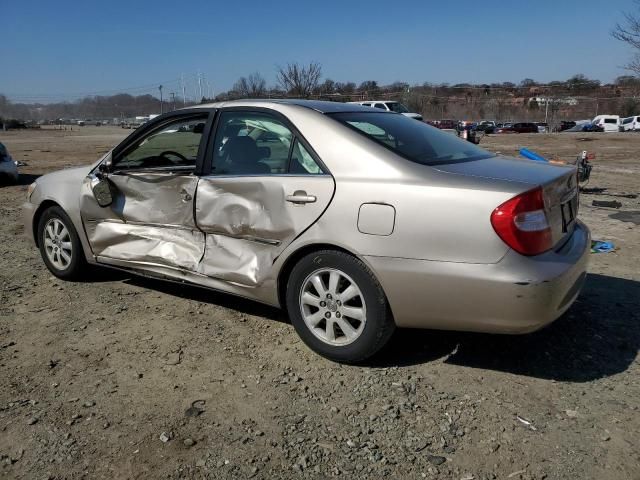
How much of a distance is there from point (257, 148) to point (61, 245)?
2259 millimetres

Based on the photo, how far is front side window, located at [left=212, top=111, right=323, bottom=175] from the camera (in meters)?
3.52

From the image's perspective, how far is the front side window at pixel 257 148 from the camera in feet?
11.6

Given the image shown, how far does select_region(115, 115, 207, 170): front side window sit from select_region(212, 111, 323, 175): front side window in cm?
27

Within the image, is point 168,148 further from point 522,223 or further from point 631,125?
point 631,125

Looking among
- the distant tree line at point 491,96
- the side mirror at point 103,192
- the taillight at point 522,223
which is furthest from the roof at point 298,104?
the distant tree line at point 491,96

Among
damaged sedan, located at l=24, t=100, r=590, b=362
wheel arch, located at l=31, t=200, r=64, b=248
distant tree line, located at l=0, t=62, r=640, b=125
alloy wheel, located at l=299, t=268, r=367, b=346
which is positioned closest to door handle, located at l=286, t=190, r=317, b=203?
damaged sedan, located at l=24, t=100, r=590, b=362

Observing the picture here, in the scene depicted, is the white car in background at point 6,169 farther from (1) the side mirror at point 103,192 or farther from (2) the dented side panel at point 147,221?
(1) the side mirror at point 103,192

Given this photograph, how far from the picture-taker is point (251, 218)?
11.9 feet

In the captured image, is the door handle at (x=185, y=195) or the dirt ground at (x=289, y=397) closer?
the dirt ground at (x=289, y=397)

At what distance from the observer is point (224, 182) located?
3.76 metres

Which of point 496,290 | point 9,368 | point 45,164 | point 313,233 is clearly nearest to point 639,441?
point 496,290

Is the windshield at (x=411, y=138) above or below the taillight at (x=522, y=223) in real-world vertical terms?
above

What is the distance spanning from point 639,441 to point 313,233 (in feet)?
6.37

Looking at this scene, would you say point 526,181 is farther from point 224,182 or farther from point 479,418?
point 224,182
